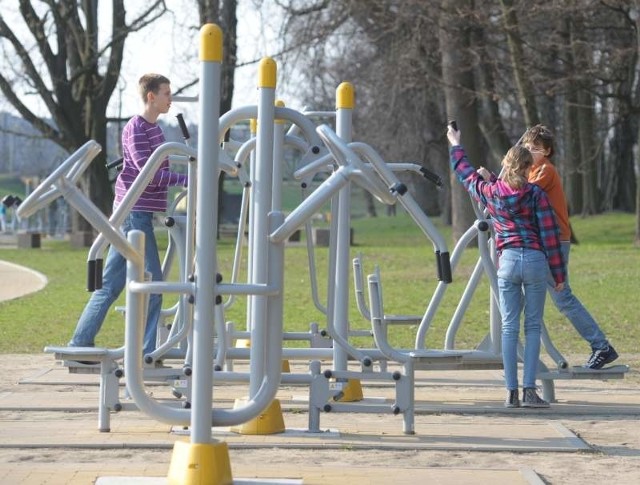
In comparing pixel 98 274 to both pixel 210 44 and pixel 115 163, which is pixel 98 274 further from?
pixel 115 163

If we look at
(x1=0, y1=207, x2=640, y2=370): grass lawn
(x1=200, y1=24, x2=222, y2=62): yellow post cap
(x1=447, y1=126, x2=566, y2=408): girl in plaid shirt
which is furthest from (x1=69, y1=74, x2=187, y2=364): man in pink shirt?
(x1=0, y1=207, x2=640, y2=370): grass lawn

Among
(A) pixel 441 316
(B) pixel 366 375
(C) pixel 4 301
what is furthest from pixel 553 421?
(C) pixel 4 301

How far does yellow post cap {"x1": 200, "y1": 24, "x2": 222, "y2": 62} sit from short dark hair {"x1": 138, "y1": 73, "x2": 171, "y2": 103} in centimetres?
267

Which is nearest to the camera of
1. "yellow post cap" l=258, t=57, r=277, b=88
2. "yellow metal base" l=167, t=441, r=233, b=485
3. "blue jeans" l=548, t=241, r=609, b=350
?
"yellow metal base" l=167, t=441, r=233, b=485

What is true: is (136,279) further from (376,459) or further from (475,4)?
(475,4)

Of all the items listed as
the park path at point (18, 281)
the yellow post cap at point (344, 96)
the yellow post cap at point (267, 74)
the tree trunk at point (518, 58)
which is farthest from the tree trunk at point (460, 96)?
the yellow post cap at point (267, 74)

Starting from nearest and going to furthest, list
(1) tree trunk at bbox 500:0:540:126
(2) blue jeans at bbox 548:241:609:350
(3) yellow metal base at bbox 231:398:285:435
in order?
(3) yellow metal base at bbox 231:398:285:435
(2) blue jeans at bbox 548:241:609:350
(1) tree trunk at bbox 500:0:540:126

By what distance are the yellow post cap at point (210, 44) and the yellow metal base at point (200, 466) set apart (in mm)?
1451

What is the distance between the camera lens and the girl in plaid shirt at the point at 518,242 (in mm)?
A: 7762

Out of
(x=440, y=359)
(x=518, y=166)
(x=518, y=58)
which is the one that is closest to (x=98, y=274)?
(x=440, y=359)

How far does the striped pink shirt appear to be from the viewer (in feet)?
26.3

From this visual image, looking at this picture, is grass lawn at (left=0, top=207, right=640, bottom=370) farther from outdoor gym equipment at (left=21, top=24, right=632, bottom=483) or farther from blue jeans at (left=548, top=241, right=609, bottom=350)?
outdoor gym equipment at (left=21, top=24, right=632, bottom=483)

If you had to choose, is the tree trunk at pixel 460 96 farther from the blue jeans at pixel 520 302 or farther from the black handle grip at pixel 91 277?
the black handle grip at pixel 91 277

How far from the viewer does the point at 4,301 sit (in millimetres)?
17062
